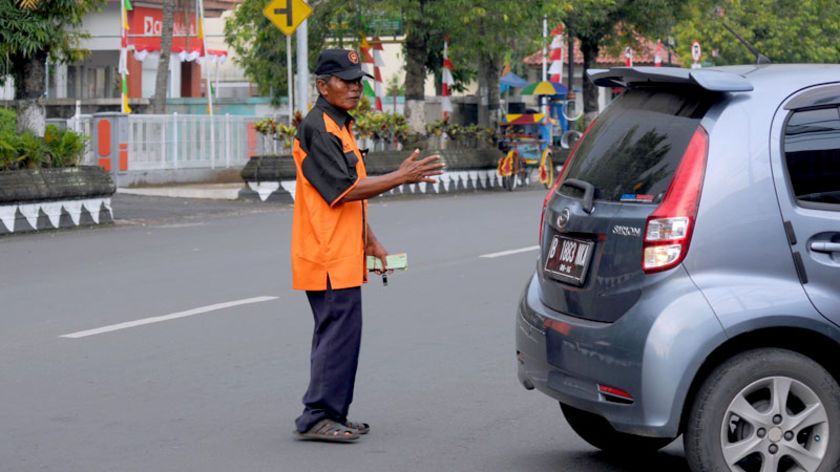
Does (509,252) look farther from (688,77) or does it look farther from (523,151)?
(523,151)

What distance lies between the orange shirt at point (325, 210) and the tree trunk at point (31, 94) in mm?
12789

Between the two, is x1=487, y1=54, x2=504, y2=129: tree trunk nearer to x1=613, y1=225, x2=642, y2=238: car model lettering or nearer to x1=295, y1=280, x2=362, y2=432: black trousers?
x1=295, y1=280, x2=362, y2=432: black trousers

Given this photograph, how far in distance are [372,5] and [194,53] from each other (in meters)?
17.0

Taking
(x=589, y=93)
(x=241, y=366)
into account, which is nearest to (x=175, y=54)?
(x=589, y=93)

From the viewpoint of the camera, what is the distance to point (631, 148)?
529 cm

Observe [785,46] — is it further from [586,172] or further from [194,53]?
[586,172]

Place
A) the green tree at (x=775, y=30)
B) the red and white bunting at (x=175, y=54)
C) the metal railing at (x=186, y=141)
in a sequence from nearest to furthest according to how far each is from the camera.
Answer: the metal railing at (x=186, y=141) → the red and white bunting at (x=175, y=54) → the green tree at (x=775, y=30)

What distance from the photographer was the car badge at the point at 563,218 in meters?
5.46

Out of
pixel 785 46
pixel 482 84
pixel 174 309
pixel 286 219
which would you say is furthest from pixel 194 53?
pixel 174 309

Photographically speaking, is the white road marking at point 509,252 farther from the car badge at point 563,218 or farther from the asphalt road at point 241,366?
the car badge at point 563,218

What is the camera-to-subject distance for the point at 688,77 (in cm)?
503

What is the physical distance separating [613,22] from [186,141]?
12482 mm

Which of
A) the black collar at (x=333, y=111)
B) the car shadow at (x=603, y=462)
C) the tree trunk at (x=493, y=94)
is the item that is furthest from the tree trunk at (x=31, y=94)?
the tree trunk at (x=493, y=94)

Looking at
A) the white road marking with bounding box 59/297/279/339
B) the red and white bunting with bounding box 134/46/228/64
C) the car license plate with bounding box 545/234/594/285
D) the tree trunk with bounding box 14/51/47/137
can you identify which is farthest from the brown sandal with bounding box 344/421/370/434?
the red and white bunting with bounding box 134/46/228/64
